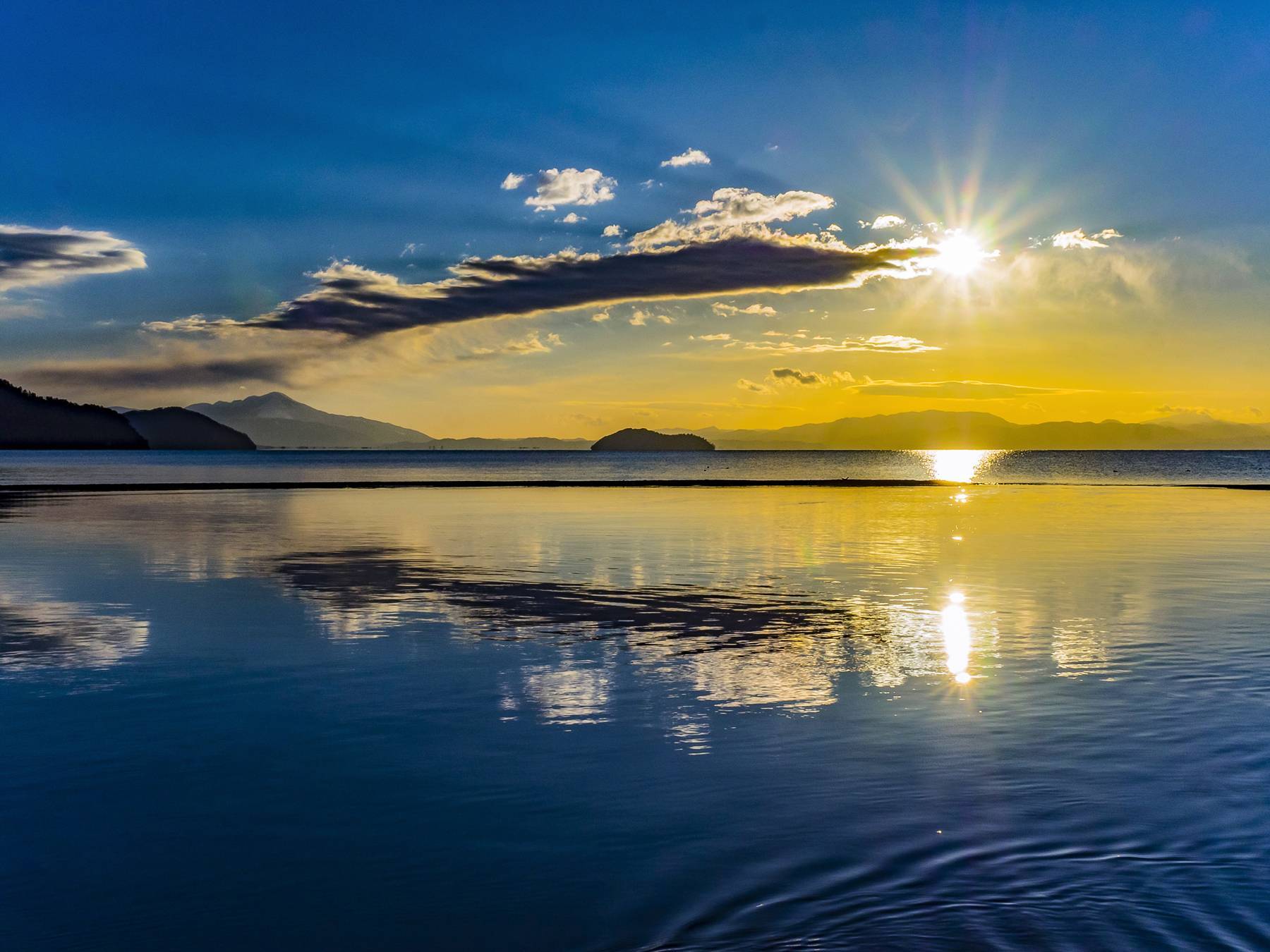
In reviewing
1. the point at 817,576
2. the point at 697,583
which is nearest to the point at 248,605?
the point at 697,583

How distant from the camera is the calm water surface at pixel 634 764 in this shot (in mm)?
8016

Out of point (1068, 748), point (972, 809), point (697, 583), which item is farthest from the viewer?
point (697, 583)

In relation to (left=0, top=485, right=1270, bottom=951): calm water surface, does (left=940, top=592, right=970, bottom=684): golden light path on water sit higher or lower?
higher

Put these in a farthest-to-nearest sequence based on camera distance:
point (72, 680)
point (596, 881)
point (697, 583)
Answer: point (697, 583) < point (72, 680) < point (596, 881)

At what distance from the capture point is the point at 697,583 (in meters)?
29.0

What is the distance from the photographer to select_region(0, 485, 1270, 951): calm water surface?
802 centimetres

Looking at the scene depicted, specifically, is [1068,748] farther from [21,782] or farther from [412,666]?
[21,782]

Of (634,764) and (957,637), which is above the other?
(957,637)

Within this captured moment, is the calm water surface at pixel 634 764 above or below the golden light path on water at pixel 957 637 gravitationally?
below

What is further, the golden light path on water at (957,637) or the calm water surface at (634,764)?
the golden light path on water at (957,637)

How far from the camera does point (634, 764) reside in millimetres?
11844

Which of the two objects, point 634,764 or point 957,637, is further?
point 957,637

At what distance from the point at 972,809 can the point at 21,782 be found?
32.1ft

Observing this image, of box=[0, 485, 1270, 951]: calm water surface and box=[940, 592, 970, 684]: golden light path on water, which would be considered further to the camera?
box=[940, 592, 970, 684]: golden light path on water
